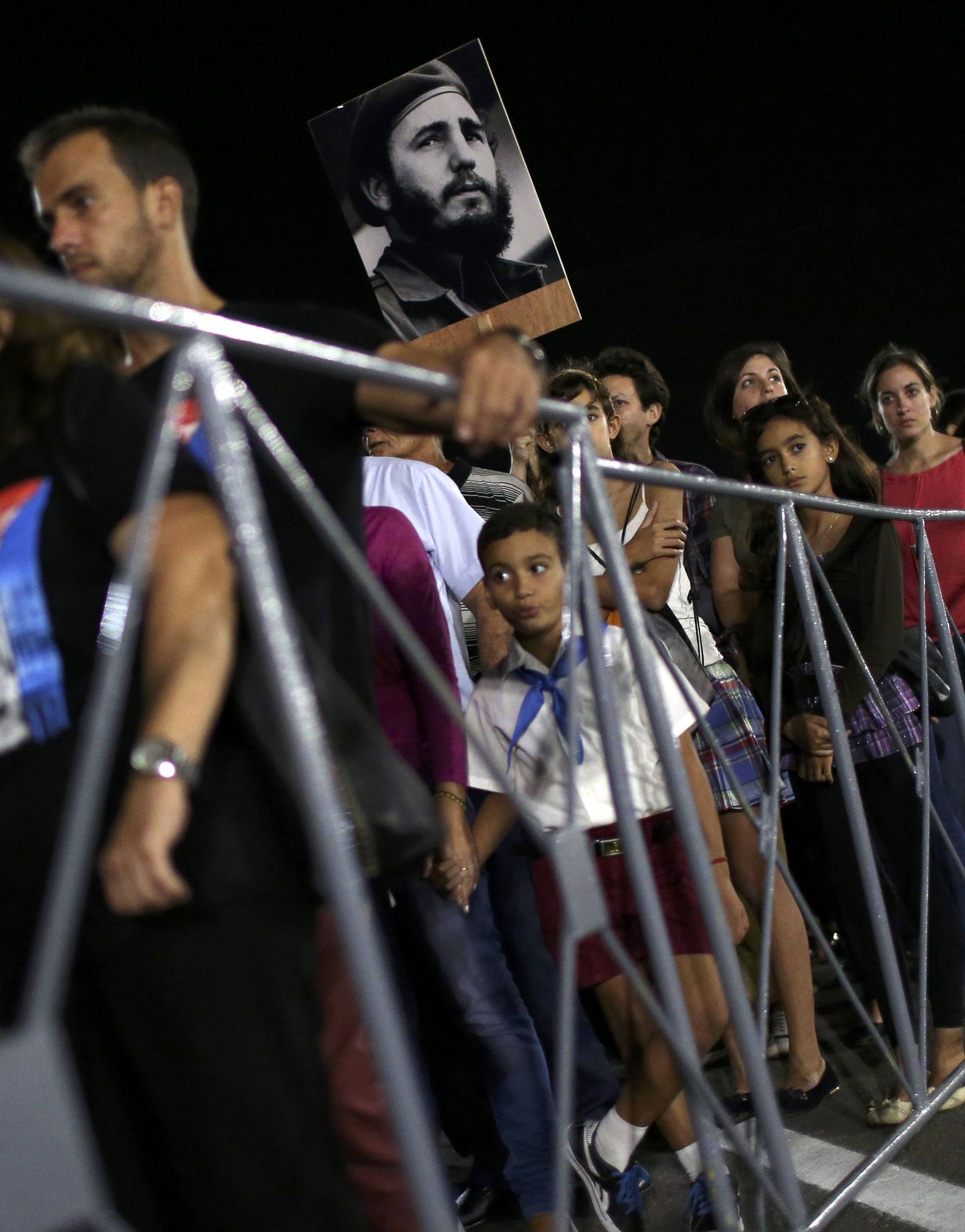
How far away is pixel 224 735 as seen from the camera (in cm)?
115

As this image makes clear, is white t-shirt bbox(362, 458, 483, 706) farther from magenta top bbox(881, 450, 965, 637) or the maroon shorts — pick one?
magenta top bbox(881, 450, 965, 637)

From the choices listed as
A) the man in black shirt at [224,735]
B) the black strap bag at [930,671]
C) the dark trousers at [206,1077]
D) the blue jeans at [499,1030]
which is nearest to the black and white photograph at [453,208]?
the black strap bag at [930,671]

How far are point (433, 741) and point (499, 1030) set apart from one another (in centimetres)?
46

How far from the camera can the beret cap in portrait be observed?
9.91 feet

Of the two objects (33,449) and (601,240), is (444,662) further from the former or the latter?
(601,240)

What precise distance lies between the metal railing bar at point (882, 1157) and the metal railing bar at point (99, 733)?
115cm

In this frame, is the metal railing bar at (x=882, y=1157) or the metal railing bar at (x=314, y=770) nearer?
the metal railing bar at (x=314, y=770)

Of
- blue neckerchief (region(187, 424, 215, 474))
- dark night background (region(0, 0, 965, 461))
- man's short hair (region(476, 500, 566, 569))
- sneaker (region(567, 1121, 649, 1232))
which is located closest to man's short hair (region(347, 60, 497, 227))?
man's short hair (region(476, 500, 566, 569))

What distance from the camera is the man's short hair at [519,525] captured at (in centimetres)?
228

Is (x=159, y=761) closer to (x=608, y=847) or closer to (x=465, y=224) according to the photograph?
(x=608, y=847)

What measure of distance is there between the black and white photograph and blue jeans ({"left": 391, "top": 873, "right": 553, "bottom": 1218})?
1.38 meters

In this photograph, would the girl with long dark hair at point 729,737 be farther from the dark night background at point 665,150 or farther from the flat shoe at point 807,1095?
the dark night background at point 665,150

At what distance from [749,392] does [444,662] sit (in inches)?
59.4

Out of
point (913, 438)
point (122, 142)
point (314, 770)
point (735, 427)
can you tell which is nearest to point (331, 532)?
point (314, 770)
